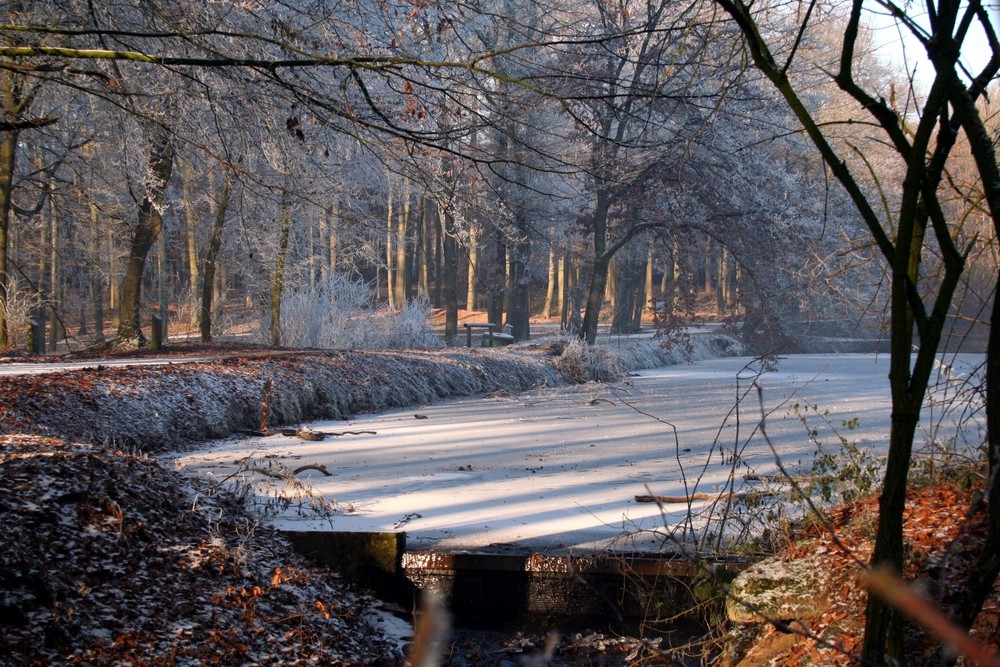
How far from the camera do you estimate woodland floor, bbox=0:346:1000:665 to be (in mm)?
3707

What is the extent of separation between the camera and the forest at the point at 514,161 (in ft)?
9.41

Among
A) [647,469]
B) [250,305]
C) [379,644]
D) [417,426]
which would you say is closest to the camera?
[379,644]

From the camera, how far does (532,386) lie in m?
16.0

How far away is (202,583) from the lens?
4.46 m

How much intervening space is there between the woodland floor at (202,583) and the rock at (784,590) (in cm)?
7

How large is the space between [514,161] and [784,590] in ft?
8.24

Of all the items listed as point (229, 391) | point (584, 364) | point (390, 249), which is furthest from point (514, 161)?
point (390, 249)

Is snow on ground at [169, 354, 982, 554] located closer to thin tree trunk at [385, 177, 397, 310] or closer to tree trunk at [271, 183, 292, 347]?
tree trunk at [271, 183, 292, 347]

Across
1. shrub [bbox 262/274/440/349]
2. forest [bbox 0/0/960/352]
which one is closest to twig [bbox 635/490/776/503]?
forest [bbox 0/0/960/352]

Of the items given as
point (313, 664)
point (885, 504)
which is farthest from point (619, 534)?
point (885, 504)

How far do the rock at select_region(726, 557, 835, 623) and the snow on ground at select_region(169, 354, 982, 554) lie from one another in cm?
48

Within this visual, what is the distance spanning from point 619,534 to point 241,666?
249 centimetres

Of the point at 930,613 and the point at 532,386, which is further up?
the point at 930,613

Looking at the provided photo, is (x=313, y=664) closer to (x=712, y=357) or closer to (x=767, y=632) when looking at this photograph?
(x=767, y=632)
